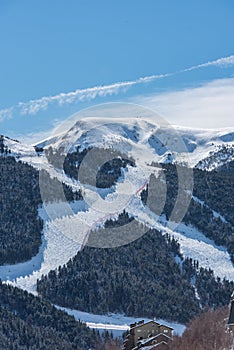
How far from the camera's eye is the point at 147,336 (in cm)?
14275

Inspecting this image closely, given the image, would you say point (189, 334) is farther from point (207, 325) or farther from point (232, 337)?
point (232, 337)

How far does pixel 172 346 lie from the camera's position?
126500mm

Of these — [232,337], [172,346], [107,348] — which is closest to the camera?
[232,337]

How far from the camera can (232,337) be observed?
11088 cm

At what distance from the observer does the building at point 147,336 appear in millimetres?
133250

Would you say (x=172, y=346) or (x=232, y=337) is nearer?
(x=232, y=337)

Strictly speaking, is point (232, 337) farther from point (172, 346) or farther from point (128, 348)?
point (128, 348)

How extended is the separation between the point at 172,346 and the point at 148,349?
3282 millimetres

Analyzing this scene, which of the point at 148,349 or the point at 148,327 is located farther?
the point at 148,327

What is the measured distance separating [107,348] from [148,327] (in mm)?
24727

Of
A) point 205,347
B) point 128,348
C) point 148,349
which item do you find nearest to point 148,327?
point 128,348

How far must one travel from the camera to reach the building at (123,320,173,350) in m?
133

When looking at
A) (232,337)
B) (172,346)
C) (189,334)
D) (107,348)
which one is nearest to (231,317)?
(232,337)

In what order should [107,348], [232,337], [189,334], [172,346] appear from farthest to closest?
[107,348] < [189,334] < [172,346] < [232,337]
